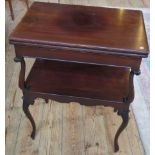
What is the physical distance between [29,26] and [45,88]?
1.13 feet

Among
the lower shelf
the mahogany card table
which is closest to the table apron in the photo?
the mahogany card table

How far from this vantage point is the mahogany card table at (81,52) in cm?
115

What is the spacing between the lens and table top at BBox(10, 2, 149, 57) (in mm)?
1146

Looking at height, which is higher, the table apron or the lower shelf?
the table apron

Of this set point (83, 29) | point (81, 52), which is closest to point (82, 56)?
point (81, 52)

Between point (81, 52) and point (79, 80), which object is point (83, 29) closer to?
point (81, 52)

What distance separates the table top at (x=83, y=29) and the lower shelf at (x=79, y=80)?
0.92 ft

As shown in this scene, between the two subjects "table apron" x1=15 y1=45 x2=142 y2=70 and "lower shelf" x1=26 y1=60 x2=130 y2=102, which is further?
"lower shelf" x1=26 y1=60 x2=130 y2=102

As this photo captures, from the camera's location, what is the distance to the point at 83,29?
1265mm

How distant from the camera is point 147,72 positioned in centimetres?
214

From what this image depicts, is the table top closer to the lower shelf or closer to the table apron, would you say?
the table apron

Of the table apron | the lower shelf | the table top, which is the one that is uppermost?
the table top

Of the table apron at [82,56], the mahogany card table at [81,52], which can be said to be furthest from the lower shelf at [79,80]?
the table apron at [82,56]
